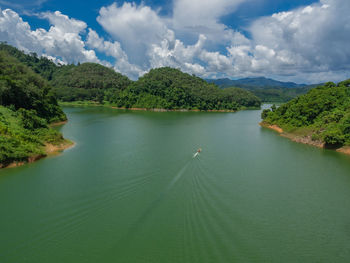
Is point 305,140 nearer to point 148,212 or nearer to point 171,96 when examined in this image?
point 148,212

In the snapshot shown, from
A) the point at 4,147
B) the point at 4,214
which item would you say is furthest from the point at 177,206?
the point at 4,147

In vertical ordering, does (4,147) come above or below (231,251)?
above

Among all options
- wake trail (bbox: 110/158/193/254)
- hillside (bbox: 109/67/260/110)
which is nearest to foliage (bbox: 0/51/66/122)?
wake trail (bbox: 110/158/193/254)

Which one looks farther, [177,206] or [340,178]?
[340,178]

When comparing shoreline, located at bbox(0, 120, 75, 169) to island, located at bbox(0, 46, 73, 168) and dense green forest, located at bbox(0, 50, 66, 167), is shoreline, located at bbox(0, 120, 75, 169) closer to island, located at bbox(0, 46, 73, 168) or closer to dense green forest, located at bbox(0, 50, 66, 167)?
island, located at bbox(0, 46, 73, 168)

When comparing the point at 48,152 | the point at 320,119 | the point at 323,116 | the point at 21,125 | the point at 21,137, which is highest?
the point at 323,116

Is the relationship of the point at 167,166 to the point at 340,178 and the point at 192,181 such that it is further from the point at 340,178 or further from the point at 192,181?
the point at 340,178

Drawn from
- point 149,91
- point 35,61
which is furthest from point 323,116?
point 35,61
